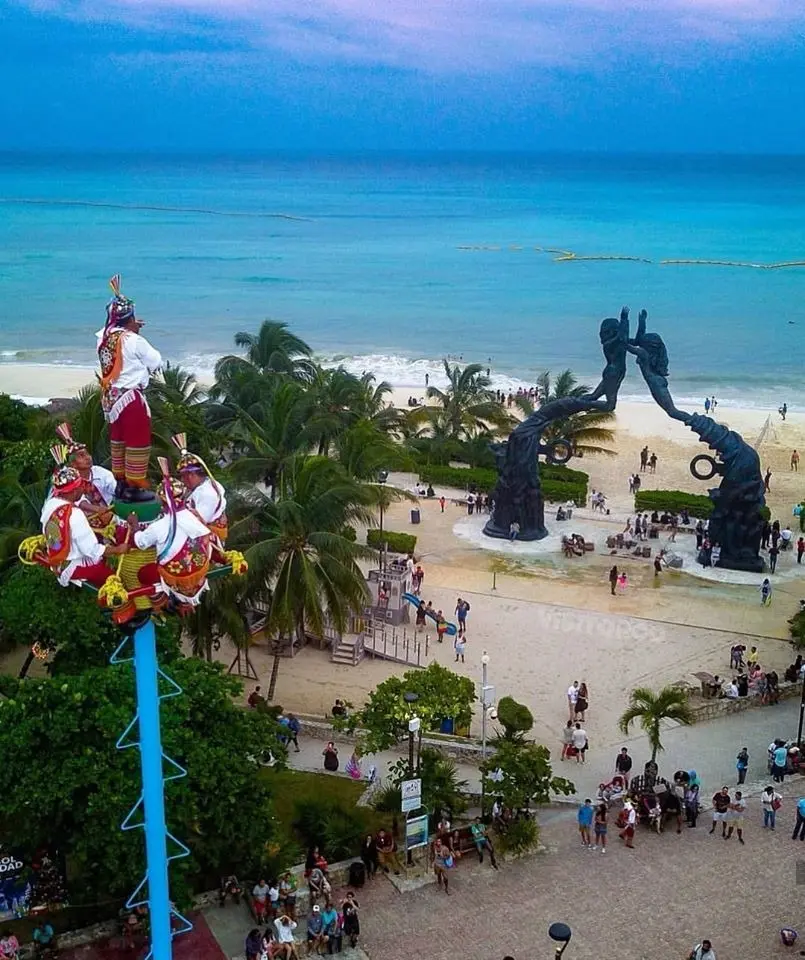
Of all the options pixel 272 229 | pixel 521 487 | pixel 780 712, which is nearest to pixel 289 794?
pixel 780 712

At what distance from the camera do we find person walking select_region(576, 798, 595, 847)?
681 inches

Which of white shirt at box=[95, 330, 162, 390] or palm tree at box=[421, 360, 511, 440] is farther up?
palm tree at box=[421, 360, 511, 440]

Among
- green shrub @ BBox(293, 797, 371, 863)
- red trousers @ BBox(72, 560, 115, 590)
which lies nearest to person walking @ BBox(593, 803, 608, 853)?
green shrub @ BBox(293, 797, 371, 863)

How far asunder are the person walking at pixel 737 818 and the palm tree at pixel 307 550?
26.5 ft

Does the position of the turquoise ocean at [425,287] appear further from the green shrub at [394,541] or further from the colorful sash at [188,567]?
the colorful sash at [188,567]

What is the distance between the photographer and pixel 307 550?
22.0 m

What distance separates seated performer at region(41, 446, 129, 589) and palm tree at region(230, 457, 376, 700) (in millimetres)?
10480

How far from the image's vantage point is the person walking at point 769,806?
17.6 m

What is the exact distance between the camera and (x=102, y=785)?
14328 millimetres

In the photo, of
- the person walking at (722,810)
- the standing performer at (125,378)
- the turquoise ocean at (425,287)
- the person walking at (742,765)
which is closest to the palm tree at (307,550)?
the person walking at (742,765)

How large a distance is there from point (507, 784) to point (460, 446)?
26109 millimetres

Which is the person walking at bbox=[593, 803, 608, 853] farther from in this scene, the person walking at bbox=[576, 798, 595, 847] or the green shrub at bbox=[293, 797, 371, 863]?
the green shrub at bbox=[293, 797, 371, 863]

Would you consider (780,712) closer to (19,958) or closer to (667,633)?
(667,633)

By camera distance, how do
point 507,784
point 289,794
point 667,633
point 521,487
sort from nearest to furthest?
point 507,784 → point 289,794 → point 667,633 → point 521,487
